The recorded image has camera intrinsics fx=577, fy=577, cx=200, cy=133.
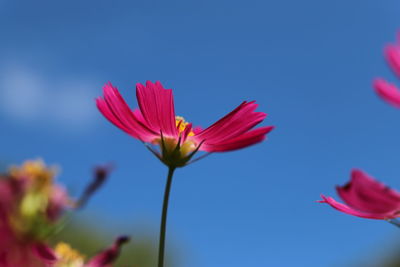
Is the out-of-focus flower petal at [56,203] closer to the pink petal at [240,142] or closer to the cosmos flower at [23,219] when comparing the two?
the cosmos flower at [23,219]

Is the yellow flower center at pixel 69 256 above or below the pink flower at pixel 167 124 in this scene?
below

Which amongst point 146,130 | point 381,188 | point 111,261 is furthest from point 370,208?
point 146,130

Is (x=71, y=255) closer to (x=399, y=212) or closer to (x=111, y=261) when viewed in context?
(x=111, y=261)

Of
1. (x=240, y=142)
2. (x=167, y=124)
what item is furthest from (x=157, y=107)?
(x=240, y=142)

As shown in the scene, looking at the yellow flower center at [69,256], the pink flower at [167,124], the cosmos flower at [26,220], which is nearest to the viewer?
the cosmos flower at [26,220]

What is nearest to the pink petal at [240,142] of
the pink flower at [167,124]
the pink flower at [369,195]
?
the pink flower at [167,124]

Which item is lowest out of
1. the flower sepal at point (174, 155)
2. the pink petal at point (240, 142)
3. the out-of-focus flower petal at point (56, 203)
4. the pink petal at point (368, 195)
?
the pink petal at point (368, 195)
